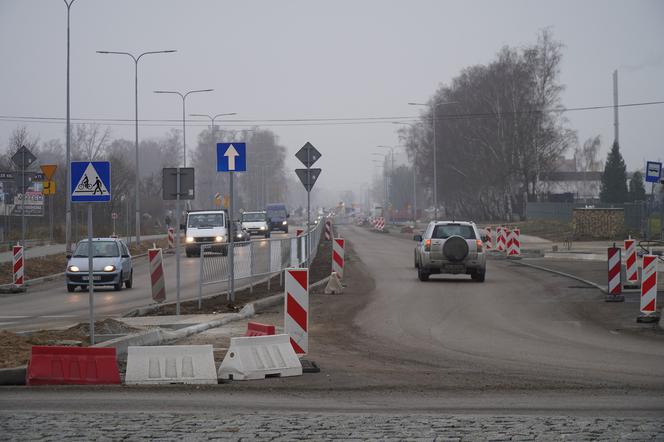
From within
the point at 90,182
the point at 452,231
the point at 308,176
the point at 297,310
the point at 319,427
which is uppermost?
the point at 308,176

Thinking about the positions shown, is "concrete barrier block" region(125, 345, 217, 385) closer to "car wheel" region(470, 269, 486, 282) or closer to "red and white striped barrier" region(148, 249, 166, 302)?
"red and white striped barrier" region(148, 249, 166, 302)

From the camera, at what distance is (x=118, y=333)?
47.9ft

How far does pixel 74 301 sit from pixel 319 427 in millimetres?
17795

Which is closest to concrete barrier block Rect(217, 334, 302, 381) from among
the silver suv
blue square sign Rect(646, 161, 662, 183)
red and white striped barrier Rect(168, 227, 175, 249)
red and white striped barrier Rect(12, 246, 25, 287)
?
the silver suv

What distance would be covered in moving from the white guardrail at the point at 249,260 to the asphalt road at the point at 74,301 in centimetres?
5

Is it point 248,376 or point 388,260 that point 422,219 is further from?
point 248,376

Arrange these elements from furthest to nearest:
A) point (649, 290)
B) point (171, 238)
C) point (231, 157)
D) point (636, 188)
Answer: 1. point (636, 188)
2. point (171, 238)
3. point (231, 157)
4. point (649, 290)

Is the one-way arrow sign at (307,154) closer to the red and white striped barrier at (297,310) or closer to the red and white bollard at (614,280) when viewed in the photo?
the red and white bollard at (614,280)

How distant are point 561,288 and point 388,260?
14821mm

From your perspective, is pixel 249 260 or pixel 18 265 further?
pixel 18 265

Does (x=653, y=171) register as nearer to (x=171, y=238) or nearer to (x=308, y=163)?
(x=308, y=163)

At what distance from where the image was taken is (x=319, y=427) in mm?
8156

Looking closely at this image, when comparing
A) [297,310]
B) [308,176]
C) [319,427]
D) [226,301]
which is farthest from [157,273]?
[319,427]

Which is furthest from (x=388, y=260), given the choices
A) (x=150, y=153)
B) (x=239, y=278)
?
(x=150, y=153)
